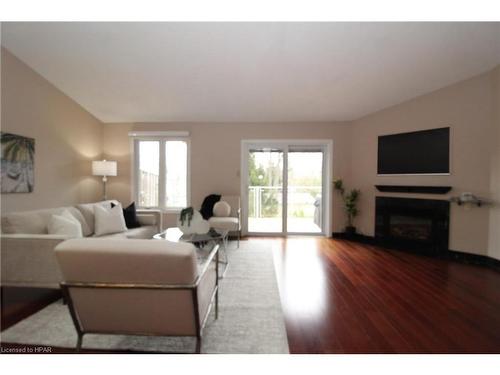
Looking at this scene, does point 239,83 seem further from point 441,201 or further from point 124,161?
point 441,201

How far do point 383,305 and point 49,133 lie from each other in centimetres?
506

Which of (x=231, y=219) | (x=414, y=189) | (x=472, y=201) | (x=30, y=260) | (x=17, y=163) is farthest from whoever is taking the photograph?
(x=231, y=219)

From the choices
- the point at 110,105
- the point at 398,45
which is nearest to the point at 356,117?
the point at 398,45

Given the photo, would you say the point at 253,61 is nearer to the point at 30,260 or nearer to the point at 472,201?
the point at 30,260

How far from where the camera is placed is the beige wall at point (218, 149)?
4488 mm

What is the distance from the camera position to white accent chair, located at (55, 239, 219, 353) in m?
Result: 1.08

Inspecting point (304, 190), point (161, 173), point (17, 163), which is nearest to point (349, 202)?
point (304, 190)

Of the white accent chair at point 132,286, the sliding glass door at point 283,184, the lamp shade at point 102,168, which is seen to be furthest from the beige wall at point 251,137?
the white accent chair at point 132,286

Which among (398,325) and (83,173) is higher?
(83,173)

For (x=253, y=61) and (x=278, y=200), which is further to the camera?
(x=278, y=200)

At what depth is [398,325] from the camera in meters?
1.69

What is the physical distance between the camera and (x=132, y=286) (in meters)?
1.14

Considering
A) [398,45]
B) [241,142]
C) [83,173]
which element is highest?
[398,45]
